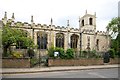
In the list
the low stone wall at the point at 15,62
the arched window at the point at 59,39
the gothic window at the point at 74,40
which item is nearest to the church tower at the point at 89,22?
the gothic window at the point at 74,40

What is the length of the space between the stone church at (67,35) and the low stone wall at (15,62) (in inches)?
637

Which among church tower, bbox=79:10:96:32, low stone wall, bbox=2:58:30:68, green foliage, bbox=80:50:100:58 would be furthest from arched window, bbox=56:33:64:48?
low stone wall, bbox=2:58:30:68

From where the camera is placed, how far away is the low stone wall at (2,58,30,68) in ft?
75.9

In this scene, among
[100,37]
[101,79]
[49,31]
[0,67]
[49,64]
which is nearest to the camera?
[101,79]

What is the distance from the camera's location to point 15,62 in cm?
2339

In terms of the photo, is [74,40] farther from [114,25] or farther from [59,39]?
[114,25]

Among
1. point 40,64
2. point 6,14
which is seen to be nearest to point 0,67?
point 40,64

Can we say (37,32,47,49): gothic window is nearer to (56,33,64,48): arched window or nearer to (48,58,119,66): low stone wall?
(56,33,64,48): arched window

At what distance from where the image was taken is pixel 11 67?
23.2m

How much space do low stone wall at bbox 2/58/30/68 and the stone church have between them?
16.2 m

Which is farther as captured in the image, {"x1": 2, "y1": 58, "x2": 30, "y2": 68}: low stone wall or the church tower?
the church tower

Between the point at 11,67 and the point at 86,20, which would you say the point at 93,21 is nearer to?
the point at 86,20

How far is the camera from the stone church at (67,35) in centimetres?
4394

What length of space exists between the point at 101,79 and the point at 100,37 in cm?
4076
